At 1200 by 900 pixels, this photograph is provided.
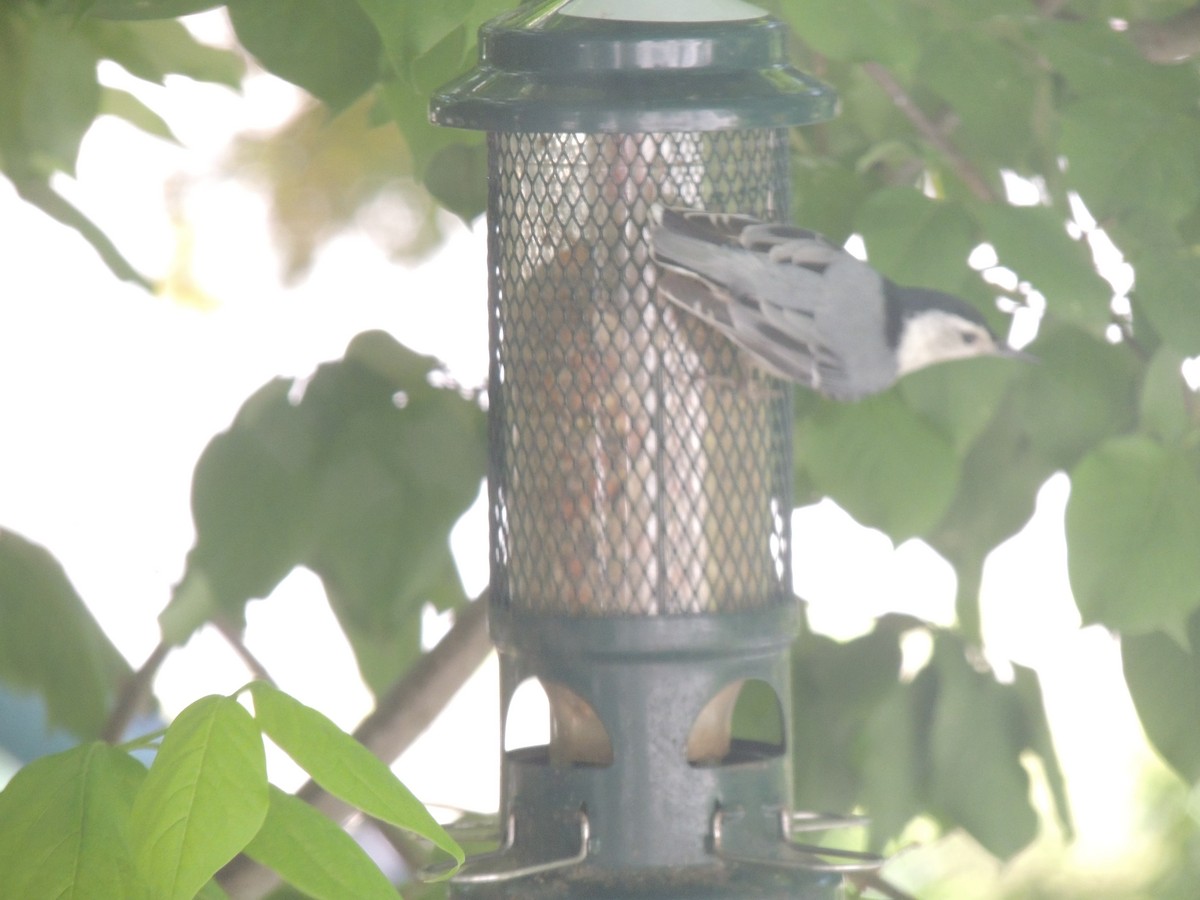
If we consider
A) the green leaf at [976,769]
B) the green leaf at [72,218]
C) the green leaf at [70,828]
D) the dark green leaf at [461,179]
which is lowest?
the green leaf at [976,769]

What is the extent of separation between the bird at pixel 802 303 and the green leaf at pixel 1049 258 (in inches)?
2.2

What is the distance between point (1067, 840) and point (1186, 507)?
0.45m

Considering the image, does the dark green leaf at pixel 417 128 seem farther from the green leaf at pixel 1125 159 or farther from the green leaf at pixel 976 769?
the green leaf at pixel 976 769

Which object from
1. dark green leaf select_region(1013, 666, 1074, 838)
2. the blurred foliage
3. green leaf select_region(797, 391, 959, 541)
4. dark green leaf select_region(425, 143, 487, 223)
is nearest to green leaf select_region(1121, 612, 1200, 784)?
the blurred foliage

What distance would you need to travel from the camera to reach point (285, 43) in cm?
129

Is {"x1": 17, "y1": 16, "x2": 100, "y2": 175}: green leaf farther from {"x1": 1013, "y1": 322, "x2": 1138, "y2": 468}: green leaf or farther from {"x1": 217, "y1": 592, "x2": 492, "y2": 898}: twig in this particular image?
{"x1": 1013, "y1": 322, "x2": 1138, "y2": 468}: green leaf

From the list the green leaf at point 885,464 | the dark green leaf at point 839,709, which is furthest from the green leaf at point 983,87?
the dark green leaf at point 839,709

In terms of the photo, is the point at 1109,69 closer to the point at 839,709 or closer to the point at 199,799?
the point at 839,709

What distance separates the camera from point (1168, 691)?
58.7 inches

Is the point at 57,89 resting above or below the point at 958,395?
above

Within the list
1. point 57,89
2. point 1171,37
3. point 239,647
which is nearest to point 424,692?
point 239,647

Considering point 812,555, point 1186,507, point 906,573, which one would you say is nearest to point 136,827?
point 1186,507

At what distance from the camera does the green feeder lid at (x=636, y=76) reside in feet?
4.04

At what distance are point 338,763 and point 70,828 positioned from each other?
0.49 feet
